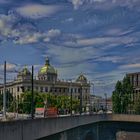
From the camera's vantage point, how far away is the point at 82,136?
7469cm

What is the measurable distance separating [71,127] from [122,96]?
85.1m

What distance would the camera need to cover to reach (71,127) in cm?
5875

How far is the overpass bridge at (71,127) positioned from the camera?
101ft

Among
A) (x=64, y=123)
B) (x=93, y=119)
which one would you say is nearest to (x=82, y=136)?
(x=93, y=119)

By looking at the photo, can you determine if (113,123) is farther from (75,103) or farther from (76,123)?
(75,103)

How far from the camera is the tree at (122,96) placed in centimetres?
13738

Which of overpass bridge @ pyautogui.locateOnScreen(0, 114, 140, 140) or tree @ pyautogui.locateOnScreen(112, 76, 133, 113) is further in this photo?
tree @ pyautogui.locateOnScreen(112, 76, 133, 113)

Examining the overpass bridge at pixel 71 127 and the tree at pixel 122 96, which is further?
the tree at pixel 122 96

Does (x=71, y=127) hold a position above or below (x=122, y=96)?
below

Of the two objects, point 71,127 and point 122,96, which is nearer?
point 71,127

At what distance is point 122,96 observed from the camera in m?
142

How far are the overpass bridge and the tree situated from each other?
3327cm

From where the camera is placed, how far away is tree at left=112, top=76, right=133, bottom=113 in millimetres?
137375

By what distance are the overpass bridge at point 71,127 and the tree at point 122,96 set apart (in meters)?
33.3
